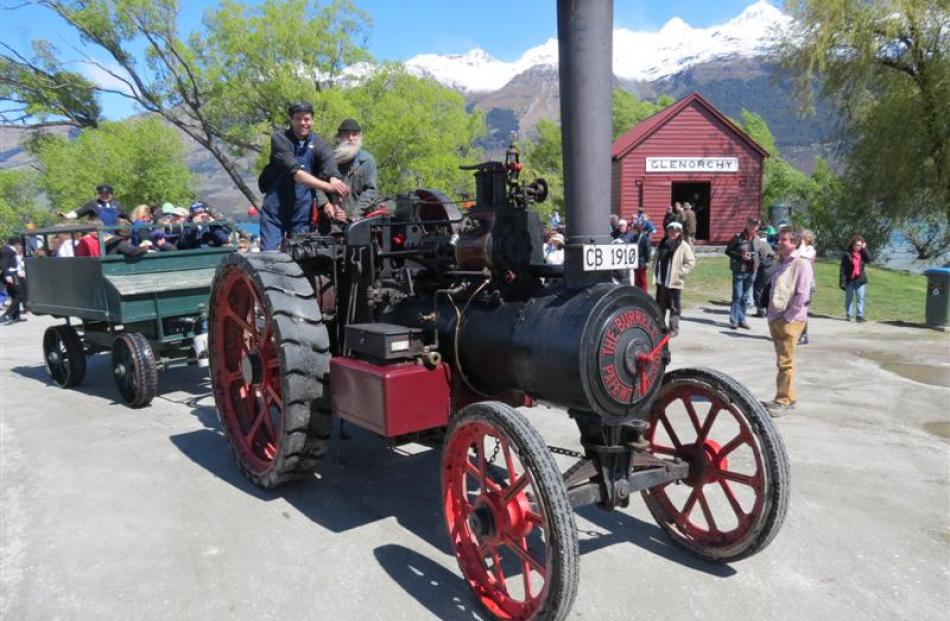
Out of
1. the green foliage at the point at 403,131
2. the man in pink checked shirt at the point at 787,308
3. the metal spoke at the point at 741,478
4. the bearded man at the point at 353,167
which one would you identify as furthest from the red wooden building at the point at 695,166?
the metal spoke at the point at 741,478

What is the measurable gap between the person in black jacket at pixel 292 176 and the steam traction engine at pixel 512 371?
2.02 feet

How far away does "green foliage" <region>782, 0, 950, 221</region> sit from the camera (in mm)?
17406

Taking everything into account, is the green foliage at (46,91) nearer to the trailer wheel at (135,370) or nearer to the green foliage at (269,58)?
the green foliage at (269,58)

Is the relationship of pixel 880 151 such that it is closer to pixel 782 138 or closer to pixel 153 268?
pixel 153 268

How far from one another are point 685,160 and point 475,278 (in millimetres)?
24182

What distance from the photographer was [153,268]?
6.81m

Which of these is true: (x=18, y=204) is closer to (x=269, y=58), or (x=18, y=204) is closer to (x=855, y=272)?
(x=269, y=58)

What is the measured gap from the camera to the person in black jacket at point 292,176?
16.3 feet

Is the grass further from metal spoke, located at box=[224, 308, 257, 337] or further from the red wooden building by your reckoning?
metal spoke, located at box=[224, 308, 257, 337]

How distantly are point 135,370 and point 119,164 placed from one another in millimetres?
25281

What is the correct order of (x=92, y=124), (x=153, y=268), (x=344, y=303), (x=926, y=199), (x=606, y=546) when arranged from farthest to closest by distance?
(x=92, y=124) → (x=926, y=199) → (x=153, y=268) → (x=344, y=303) → (x=606, y=546)

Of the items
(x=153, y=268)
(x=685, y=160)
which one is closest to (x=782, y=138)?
(x=685, y=160)

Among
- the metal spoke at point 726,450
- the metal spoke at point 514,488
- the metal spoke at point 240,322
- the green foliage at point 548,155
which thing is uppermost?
the green foliage at point 548,155

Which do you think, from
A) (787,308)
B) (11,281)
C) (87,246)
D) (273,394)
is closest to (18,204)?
(11,281)
